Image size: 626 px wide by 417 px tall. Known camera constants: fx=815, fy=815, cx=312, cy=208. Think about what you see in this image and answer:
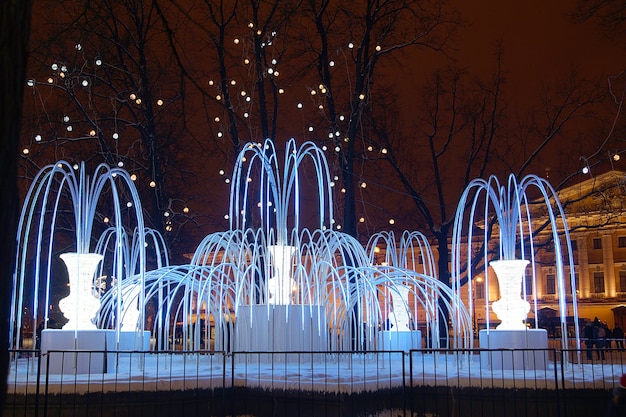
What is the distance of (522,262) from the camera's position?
1477 cm

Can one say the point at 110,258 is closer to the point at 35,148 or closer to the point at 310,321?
the point at 35,148

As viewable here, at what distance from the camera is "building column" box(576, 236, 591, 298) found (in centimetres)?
6862

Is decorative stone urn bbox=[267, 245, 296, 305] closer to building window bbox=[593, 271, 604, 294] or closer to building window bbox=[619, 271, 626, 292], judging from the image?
building window bbox=[619, 271, 626, 292]

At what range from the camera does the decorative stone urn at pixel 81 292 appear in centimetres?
1383

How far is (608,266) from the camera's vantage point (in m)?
68.2

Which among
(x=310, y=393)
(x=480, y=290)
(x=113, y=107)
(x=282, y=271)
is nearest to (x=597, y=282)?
(x=480, y=290)

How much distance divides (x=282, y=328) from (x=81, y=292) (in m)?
3.74

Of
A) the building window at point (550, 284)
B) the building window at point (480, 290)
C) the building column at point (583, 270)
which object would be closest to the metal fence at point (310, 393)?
the building column at point (583, 270)

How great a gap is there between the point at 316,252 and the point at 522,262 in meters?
4.65

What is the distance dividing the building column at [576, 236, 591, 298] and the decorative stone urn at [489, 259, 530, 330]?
56.7 meters

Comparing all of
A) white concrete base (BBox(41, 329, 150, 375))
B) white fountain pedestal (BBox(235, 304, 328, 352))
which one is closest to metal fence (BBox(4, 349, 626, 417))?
white concrete base (BBox(41, 329, 150, 375))

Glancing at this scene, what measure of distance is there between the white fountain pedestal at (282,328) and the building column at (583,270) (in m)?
57.5

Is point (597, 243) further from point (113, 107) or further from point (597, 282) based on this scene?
point (113, 107)

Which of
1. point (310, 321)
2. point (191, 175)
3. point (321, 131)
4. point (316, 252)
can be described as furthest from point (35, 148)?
point (310, 321)
